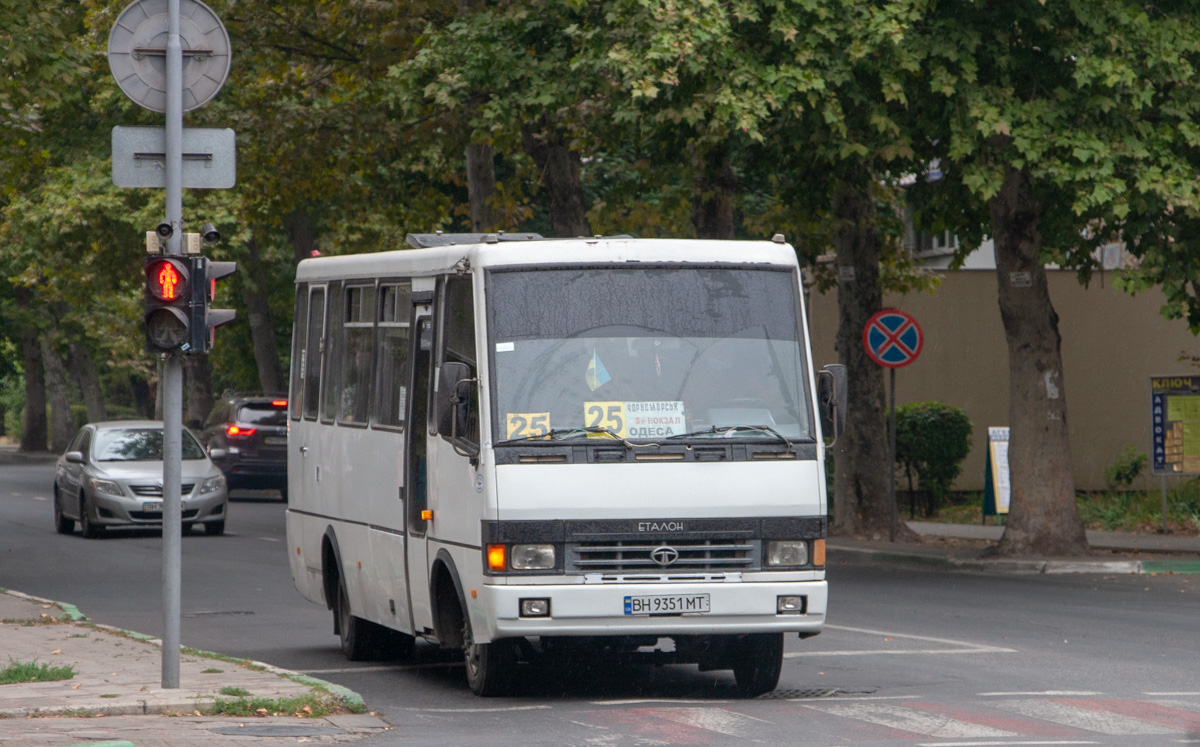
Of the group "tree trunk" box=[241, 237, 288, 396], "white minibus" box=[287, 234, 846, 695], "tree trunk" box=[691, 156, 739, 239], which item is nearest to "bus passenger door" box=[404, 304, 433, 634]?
"white minibus" box=[287, 234, 846, 695]

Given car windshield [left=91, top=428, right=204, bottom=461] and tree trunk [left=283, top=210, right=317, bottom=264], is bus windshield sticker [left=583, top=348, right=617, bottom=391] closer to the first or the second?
car windshield [left=91, top=428, right=204, bottom=461]

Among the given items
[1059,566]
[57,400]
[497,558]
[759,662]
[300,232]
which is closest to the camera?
[497,558]

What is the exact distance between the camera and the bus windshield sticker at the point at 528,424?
10.2 metres

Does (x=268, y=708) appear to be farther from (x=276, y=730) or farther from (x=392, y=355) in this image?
(x=392, y=355)

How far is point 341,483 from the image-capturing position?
12.8 meters

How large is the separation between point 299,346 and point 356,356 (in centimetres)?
147

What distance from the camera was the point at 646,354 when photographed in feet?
34.3

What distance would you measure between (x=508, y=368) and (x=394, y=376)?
1621 millimetres

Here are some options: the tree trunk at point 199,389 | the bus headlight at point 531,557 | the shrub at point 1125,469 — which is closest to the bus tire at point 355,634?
the bus headlight at point 531,557

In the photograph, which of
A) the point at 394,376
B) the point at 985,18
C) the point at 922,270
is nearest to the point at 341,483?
the point at 394,376

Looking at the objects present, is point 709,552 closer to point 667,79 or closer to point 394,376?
point 394,376

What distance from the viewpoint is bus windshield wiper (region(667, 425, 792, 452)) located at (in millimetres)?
10301

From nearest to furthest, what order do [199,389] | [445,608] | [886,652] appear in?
[445,608] < [886,652] < [199,389]

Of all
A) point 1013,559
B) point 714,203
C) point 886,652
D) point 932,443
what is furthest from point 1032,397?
point 886,652
